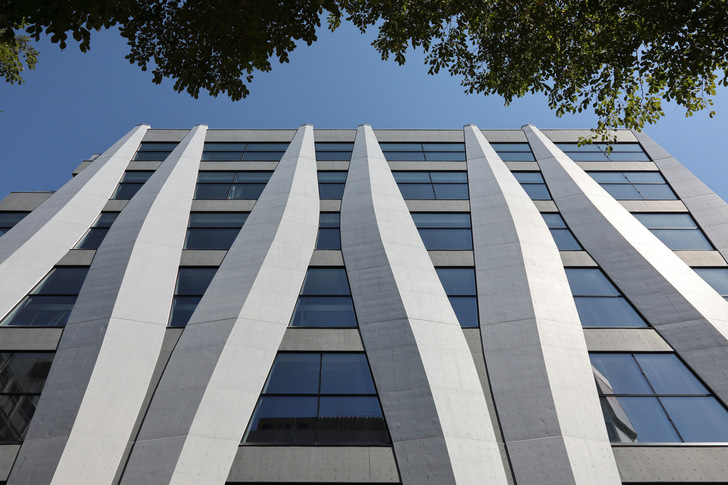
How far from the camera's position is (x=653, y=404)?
12680 mm

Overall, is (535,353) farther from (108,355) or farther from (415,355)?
(108,355)

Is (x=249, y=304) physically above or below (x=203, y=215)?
below

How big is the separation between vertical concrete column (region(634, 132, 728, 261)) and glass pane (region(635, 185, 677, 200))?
11.3 inches

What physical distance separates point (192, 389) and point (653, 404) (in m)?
13.0

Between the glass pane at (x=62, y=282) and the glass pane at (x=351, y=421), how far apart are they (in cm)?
1021

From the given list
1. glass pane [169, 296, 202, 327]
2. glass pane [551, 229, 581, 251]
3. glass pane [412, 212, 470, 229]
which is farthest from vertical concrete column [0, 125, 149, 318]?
glass pane [551, 229, 581, 251]

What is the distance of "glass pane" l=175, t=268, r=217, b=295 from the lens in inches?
636

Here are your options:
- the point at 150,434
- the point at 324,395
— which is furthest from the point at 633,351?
the point at 150,434

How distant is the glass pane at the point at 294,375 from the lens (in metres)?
13.2

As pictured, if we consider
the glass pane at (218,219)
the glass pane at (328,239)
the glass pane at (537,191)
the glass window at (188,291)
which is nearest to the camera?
the glass window at (188,291)

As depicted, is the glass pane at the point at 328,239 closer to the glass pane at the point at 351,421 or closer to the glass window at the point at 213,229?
the glass window at the point at 213,229

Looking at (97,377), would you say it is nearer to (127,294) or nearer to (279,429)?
(127,294)

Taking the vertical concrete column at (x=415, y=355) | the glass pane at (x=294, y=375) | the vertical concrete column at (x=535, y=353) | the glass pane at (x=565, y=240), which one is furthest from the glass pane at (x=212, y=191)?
the glass pane at (x=565, y=240)

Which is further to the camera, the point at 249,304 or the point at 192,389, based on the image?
the point at 249,304
